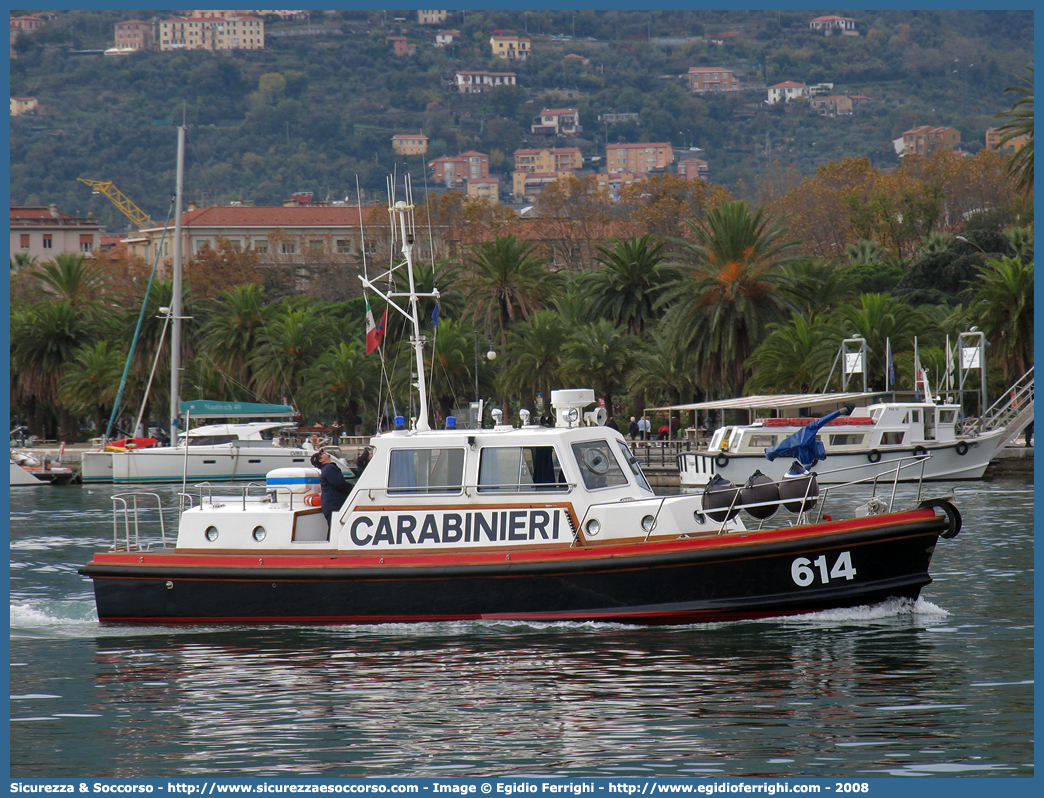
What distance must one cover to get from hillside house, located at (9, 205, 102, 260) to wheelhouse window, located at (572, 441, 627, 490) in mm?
129526

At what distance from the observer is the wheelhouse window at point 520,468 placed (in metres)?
15.1

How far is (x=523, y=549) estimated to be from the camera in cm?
1484

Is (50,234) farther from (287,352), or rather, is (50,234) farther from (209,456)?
(209,456)

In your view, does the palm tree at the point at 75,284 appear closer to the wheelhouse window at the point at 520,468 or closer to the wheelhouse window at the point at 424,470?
the wheelhouse window at the point at 424,470

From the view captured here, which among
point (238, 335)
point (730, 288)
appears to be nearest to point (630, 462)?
point (730, 288)

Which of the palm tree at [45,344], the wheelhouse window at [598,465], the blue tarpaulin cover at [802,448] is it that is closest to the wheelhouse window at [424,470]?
the wheelhouse window at [598,465]

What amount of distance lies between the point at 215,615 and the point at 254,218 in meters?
123

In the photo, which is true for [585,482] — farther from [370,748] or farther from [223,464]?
[223,464]

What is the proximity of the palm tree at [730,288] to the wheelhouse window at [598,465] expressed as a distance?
101 ft

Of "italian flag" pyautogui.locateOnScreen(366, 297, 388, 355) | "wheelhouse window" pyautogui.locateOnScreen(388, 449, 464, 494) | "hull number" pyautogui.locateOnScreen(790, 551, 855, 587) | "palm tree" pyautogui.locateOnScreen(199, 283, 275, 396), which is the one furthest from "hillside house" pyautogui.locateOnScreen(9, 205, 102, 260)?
"hull number" pyautogui.locateOnScreen(790, 551, 855, 587)

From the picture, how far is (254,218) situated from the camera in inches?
5241

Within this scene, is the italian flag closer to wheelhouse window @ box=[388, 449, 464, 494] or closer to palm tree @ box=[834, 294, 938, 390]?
wheelhouse window @ box=[388, 449, 464, 494]

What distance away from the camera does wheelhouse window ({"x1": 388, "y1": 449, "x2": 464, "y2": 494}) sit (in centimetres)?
1515

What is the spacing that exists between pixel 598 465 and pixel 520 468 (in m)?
1.05
